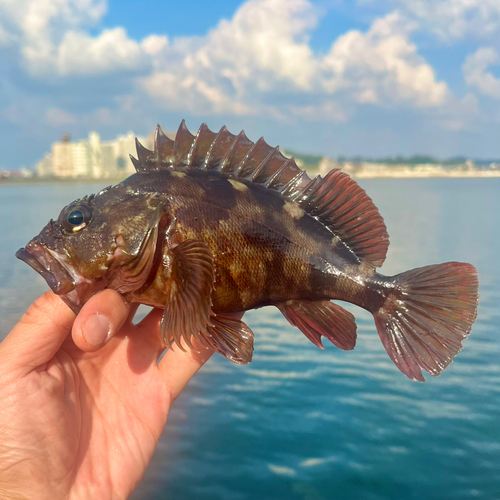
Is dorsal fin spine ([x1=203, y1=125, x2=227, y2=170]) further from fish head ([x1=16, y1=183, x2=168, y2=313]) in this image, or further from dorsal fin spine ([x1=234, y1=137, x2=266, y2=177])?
fish head ([x1=16, y1=183, x2=168, y2=313])

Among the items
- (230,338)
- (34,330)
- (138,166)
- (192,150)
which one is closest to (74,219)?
(138,166)

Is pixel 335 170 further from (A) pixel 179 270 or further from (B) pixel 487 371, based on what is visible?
(B) pixel 487 371

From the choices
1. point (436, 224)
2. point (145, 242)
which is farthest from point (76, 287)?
point (436, 224)

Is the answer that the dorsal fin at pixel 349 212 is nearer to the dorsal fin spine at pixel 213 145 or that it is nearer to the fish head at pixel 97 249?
the dorsal fin spine at pixel 213 145

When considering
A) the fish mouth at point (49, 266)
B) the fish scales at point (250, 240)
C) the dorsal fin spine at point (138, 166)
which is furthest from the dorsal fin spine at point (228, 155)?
the fish mouth at point (49, 266)

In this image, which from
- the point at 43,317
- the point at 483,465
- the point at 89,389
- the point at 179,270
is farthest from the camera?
the point at 483,465

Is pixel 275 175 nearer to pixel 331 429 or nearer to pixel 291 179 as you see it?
pixel 291 179
